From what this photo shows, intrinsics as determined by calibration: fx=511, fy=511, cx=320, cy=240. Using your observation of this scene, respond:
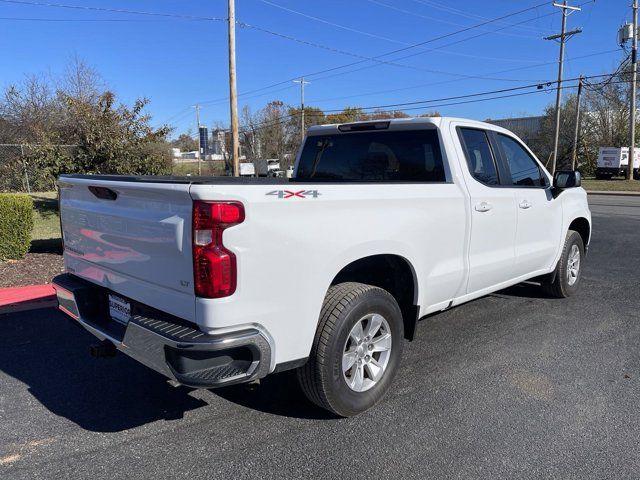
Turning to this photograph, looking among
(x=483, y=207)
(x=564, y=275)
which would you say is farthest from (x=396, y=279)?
(x=564, y=275)

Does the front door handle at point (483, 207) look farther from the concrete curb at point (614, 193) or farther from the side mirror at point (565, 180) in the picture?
the concrete curb at point (614, 193)

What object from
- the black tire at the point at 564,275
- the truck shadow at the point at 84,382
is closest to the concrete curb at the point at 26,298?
the truck shadow at the point at 84,382

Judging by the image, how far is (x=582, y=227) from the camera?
6453 mm

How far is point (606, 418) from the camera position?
3.37m

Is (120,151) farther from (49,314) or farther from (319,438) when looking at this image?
(319,438)

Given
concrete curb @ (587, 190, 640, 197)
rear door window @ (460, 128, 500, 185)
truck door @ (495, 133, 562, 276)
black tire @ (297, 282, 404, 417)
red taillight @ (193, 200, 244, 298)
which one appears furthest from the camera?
concrete curb @ (587, 190, 640, 197)

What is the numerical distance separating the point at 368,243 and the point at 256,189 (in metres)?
0.91

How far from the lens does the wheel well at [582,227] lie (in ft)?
20.6

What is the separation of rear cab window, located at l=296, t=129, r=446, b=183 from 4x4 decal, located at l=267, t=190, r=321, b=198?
5.37 feet

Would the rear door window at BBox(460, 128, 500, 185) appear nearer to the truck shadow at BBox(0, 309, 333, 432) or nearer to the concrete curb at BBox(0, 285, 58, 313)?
the truck shadow at BBox(0, 309, 333, 432)

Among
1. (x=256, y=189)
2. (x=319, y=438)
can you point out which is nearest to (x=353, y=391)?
(x=319, y=438)

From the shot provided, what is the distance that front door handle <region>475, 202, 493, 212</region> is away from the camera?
4.22 metres

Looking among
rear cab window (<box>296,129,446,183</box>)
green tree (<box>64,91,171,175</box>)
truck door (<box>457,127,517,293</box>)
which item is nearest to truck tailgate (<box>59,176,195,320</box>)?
rear cab window (<box>296,129,446,183</box>)

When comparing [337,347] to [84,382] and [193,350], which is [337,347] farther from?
[84,382]
